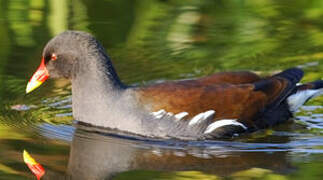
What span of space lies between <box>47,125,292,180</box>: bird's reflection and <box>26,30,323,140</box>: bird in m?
0.15

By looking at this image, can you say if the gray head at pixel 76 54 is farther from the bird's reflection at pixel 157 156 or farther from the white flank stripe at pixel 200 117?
the white flank stripe at pixel 200 117

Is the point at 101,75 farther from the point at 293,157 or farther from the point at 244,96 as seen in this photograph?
the point at 293,157

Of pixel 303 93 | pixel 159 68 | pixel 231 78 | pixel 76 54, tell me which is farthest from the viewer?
pixel 159 68

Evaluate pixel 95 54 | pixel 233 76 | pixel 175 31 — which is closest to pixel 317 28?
pixel 175 31

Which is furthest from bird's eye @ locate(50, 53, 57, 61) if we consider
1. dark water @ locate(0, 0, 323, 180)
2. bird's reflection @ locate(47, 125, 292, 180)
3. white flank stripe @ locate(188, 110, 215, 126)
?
white flank stripe @ locate(188, 110, 215, 126)

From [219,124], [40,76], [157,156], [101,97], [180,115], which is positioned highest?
[40,76]

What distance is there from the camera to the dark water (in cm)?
633

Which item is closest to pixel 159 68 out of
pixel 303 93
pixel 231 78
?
pixel 231 78

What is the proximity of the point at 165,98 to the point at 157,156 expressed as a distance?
2.15 feet

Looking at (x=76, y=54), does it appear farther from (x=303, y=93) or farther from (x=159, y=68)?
(x=303, y=93)

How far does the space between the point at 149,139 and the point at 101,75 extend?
78 centimetres

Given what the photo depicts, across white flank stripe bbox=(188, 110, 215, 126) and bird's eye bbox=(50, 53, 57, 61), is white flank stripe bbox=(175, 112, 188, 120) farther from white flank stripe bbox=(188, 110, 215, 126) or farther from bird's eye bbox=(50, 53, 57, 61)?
bird's eye bbox=(50, 53, 57, 61)

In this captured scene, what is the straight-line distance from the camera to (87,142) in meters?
7.00

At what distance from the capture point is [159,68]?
28.7ft
